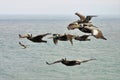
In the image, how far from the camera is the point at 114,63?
13400cm

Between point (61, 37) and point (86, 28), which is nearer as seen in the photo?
point (86, 28)

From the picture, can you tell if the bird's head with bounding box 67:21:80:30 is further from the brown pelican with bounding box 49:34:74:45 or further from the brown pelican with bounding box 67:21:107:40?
the brown pelican with bounding box 49:34:74:45

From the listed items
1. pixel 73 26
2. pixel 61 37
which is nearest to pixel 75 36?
pixel 61 37

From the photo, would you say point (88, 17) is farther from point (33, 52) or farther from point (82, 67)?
point (33, 52)

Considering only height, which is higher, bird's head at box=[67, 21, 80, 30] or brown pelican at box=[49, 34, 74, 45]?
bird's head at box=[67, 21, 80, 30]

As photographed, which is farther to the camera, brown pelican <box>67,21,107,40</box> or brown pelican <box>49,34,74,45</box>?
brown pelican <box>49,34,74,45</box>

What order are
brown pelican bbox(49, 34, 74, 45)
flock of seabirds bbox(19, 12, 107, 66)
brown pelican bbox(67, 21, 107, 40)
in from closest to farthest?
1. brown pelican bbox(67, 21, 107, 40)
2. flock of seabirds bbox(19, 12, 107, 66)
3. brown pelican bbox(49, 34, 74, 45)

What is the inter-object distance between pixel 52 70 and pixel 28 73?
762cm

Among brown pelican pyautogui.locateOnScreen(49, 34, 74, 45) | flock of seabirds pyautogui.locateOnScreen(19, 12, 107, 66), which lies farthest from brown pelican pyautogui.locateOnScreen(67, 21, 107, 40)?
brown pelican pyautogui.locateOnScreen(49, 34, 74, 45)

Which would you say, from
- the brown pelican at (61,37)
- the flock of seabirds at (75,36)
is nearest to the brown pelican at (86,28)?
the flock of seabirds at (75,36)

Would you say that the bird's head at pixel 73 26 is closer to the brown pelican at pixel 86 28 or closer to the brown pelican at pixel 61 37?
the brown pelican at pixel 86 28

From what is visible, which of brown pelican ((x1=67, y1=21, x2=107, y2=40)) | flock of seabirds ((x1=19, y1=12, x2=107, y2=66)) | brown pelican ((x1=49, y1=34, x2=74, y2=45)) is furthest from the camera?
brown pelican ((x1=49, y1=34, x2=74, y2=45))

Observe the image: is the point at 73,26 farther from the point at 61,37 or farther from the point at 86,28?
the point at 61,37

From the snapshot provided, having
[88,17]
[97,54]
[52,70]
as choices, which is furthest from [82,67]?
[88,17]
